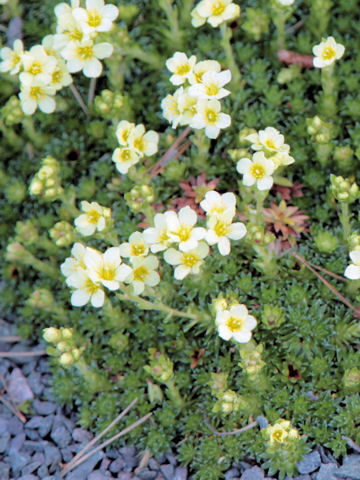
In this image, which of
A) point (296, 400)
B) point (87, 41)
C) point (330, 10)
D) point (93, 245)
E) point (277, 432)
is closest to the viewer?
point (277, 432)

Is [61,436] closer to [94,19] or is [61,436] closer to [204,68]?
[204,68]

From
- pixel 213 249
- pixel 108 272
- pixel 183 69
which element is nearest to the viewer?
pixel 108 272

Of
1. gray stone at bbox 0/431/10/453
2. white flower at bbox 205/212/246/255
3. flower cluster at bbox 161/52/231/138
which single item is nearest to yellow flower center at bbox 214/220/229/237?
white flower at bbox 205/212/246/255

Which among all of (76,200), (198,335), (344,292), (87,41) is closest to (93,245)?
(76,200)

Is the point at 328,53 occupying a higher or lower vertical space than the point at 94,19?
lower

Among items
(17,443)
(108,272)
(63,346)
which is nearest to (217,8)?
(108,272)

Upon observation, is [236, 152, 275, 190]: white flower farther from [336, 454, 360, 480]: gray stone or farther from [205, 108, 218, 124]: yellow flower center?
[336, 454, 360, 480]: gray stone

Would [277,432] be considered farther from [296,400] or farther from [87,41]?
[87,41]
